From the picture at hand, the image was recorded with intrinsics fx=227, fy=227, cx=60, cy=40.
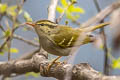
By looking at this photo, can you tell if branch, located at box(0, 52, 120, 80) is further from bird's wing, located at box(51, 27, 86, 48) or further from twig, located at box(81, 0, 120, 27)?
twig, located at box(81, 0, 120, 27)

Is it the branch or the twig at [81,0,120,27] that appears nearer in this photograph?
the twig at [81,0,120,27]

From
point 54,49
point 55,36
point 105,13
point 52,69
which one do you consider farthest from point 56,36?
point 105,13

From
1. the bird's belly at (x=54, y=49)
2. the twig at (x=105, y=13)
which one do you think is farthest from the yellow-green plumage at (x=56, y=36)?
the twig at (x=105, y=13)

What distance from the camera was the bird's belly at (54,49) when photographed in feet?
5.42

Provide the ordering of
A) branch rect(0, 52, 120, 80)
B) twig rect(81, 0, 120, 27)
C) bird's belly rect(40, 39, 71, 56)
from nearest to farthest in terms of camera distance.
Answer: twig rect(81, 0, 120, 27), branch rect(0, 52, 120, 80), bird's belly rect(40, 39, 71, 56)

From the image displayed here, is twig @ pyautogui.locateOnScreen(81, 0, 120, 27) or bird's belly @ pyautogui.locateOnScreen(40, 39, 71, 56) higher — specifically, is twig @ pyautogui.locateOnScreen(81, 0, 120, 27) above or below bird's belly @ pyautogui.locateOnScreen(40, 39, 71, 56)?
below

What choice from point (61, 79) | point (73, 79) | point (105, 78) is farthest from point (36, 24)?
point (105, 78)

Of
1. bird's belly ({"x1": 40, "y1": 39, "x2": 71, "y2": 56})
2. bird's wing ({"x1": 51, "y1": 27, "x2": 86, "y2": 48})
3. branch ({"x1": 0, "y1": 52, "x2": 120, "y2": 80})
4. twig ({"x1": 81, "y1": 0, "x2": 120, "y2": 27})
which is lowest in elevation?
branch ({"x1": 0, "y1": 52, "x2": 120, "y2": 80})

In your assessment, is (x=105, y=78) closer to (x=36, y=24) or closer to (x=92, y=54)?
(x=36, y=24)

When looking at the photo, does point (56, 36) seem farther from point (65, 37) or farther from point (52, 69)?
point (52, 69)

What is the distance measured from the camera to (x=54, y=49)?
1689 mm

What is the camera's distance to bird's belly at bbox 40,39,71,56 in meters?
1.65

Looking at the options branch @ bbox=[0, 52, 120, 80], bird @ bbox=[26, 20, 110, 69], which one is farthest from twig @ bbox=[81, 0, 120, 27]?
bird @ bbox=[26, 20, 110, 69]

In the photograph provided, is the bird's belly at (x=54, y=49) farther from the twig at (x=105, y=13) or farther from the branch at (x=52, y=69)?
the twig at (x=105, y=13)
